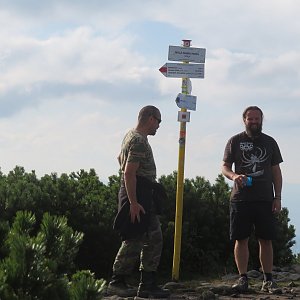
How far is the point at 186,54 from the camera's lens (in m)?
7.98

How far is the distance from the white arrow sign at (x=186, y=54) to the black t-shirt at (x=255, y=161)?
1.45 meters

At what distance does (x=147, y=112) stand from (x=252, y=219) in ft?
5.02

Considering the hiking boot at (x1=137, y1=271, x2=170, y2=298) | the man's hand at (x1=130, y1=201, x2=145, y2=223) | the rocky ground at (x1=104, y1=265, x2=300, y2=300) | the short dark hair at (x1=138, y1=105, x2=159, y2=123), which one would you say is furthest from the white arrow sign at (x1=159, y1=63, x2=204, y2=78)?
the hiking boot at (x1=137, y1=271, x2=170, y2=298)

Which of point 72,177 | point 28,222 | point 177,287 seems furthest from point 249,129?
point 28,222

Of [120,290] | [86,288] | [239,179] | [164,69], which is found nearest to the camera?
[86,288]

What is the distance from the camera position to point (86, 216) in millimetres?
8148

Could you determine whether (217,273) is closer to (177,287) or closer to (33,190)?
(177,287)

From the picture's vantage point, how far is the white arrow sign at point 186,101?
7957 mm

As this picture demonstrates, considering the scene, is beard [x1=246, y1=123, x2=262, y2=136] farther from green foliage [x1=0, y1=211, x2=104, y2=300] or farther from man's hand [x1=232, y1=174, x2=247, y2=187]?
green foliage [x1=0, y1=211, x2=104, y2=300]

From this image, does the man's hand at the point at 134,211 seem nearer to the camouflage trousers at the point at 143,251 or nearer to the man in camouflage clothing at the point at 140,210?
the man in camouflage clothing at the point at 140,210

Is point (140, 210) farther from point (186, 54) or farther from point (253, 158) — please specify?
point (186, 54)

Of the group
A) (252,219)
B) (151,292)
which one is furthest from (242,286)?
(151,292)

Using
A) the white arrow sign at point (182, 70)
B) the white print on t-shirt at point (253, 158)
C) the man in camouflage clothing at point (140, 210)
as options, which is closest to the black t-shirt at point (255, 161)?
the white print on t-shirt at point (253, 158)

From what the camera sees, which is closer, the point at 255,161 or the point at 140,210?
the point at 140,210
